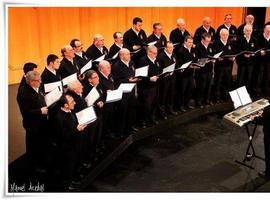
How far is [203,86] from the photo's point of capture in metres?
6.47

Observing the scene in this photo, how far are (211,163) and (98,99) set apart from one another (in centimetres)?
176

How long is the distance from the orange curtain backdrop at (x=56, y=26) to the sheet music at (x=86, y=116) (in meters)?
3.73

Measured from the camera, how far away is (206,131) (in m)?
6.10

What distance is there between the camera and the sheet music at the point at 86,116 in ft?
14.0

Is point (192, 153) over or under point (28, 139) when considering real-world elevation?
under

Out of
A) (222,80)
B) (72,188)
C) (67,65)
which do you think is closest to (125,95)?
(67,65)

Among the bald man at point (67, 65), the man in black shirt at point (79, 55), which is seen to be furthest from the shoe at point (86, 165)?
the man in black shirt at point (79, 55)

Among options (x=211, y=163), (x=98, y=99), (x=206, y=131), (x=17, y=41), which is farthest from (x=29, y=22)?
(x=211, y=163)

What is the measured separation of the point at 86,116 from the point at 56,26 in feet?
13.6

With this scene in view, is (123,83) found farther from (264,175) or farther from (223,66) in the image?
(223,66)

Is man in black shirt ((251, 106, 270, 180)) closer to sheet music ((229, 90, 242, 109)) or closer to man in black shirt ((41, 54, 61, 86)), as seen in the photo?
sheet music ((229, 90, 242, 109))
